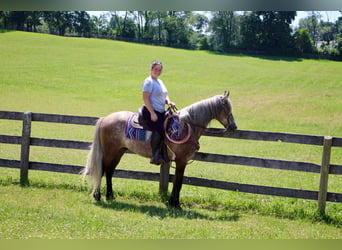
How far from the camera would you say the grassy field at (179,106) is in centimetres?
507

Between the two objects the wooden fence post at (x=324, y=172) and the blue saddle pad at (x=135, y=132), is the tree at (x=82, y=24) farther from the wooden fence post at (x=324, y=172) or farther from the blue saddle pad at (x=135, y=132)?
the wooden fence post at (x=324, y=172)

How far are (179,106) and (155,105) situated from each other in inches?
562

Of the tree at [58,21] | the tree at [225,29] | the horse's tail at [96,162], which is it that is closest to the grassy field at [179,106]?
the horse's tail at [96,162]

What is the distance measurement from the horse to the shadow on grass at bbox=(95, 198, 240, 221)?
24 centimetres

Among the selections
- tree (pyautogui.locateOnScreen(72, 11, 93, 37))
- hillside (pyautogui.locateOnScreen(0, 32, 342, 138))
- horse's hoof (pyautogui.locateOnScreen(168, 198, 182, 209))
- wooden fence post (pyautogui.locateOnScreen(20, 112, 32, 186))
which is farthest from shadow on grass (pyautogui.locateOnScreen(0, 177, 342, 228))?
tree (pyautogui.locateOnScreen(72, 11, 93, 37))

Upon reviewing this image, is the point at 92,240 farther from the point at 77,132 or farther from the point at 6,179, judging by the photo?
the point at 77,132

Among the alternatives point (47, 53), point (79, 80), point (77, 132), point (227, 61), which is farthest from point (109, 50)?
point (77, 132)

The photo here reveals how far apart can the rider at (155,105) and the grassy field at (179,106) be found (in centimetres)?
95

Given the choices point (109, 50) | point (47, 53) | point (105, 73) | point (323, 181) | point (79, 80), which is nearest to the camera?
point (323, 181)

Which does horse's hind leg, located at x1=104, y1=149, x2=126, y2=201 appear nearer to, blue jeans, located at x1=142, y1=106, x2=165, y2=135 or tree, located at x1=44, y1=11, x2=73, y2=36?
blue jeans, located at x1=142, y1=106, x2=165, y2=135

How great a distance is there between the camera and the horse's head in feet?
18.7

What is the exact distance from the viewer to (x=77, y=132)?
14.1 meters

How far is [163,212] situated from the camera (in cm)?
554
